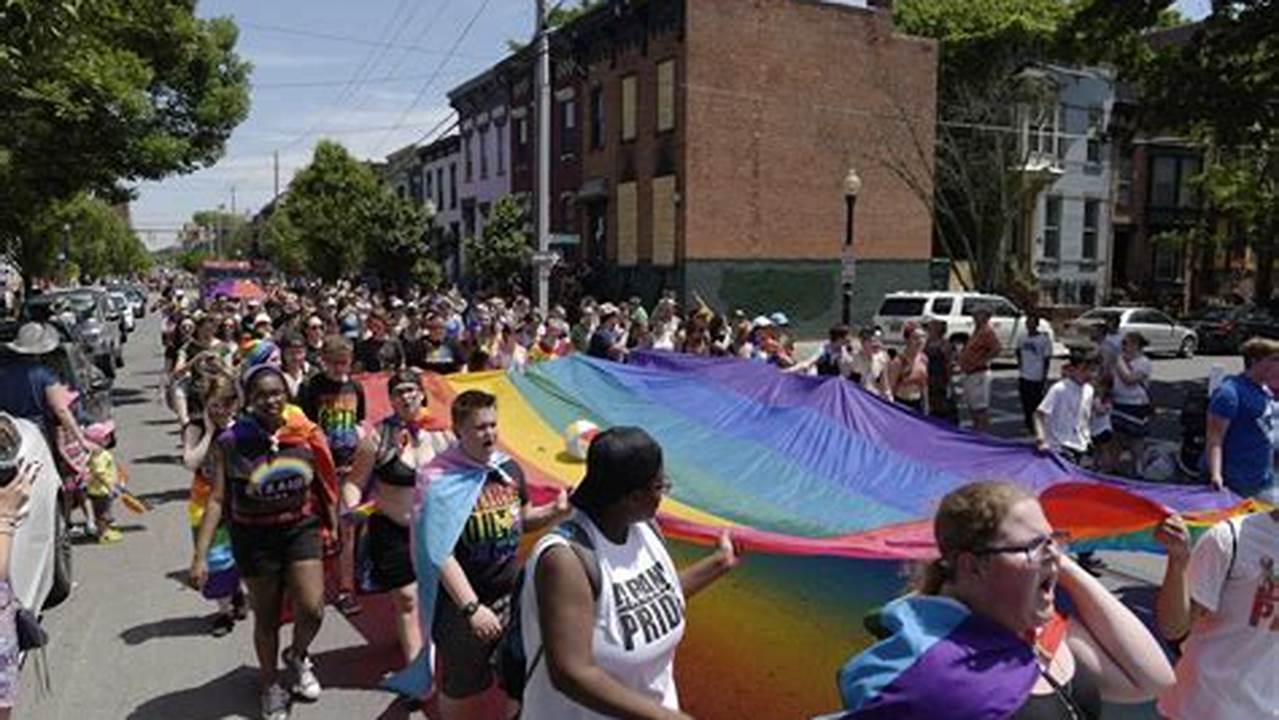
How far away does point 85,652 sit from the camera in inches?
264

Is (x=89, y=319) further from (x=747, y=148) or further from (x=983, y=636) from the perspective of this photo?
(x=983, y=636)

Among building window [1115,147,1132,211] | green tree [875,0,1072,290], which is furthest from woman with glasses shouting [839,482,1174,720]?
building window [1115,147,1132,211]

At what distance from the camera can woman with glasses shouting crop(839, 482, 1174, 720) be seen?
2.07m

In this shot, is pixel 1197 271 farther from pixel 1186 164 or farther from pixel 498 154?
pixel 498 154

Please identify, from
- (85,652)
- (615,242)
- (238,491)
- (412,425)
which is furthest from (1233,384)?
(615,242)

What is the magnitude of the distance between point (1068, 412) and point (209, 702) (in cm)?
669

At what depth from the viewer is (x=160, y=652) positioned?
21.9 feet

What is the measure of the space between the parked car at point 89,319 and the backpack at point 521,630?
16316 millimetres

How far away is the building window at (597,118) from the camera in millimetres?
34094

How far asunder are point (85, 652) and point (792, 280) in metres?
26.1

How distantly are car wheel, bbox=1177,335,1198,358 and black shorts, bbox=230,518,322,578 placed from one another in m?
28.6

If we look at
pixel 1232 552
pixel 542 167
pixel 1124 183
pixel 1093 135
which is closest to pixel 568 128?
pixel 542 167

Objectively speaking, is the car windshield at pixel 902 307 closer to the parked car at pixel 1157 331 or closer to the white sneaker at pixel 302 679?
the parked car at pixel 1157 331

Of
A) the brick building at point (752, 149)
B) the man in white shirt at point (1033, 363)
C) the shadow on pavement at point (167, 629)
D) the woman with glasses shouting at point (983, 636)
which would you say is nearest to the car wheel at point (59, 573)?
the shadow on pavement at point (167, 629)
